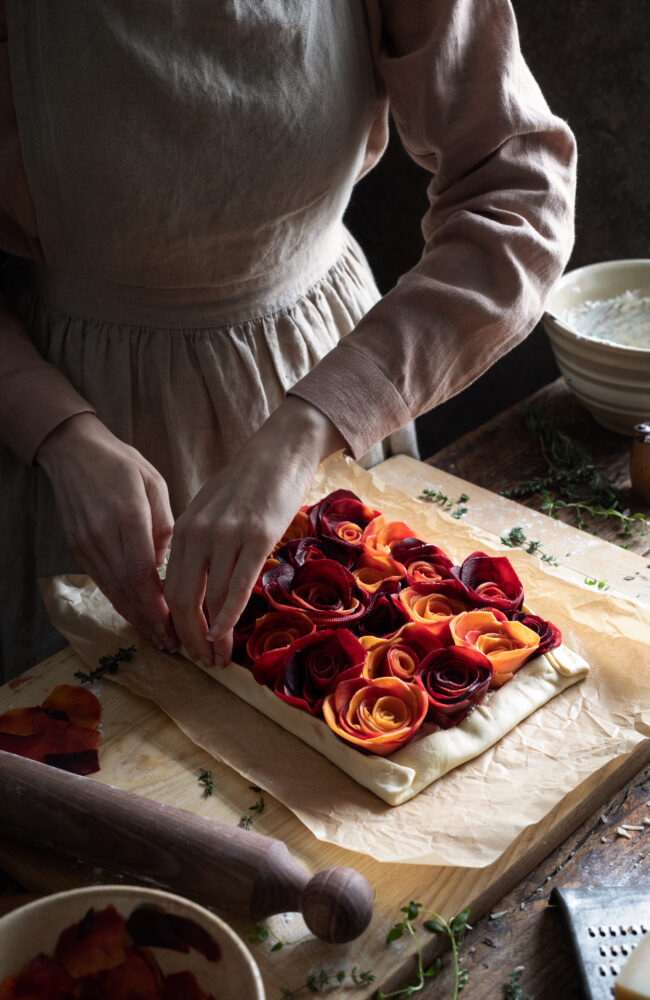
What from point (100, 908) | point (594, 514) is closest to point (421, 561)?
point (594, 514)

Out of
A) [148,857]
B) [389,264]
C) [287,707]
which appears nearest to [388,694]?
[287,707]

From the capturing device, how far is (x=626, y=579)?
5.01ft

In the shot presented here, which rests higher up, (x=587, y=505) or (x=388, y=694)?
(x=388, y=694)

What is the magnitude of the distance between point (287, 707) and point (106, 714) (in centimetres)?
27

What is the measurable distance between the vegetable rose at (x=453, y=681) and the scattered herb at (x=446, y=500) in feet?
1.49

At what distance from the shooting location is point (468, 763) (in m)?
1.23

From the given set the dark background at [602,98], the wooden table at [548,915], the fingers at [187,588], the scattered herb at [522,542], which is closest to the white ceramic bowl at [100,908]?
the wooden table at [548,915]

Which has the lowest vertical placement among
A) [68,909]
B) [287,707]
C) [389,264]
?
[389,264]

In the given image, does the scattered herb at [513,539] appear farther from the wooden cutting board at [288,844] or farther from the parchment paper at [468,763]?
the wooden cutting board at [288,844]

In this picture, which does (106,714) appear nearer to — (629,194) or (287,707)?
(287,707)

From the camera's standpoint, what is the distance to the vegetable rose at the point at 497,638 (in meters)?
1.31

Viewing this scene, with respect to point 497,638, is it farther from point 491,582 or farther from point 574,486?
point 574,486

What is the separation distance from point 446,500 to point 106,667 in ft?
2.31

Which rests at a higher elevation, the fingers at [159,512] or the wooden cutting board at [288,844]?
the fingers at [159,512]
